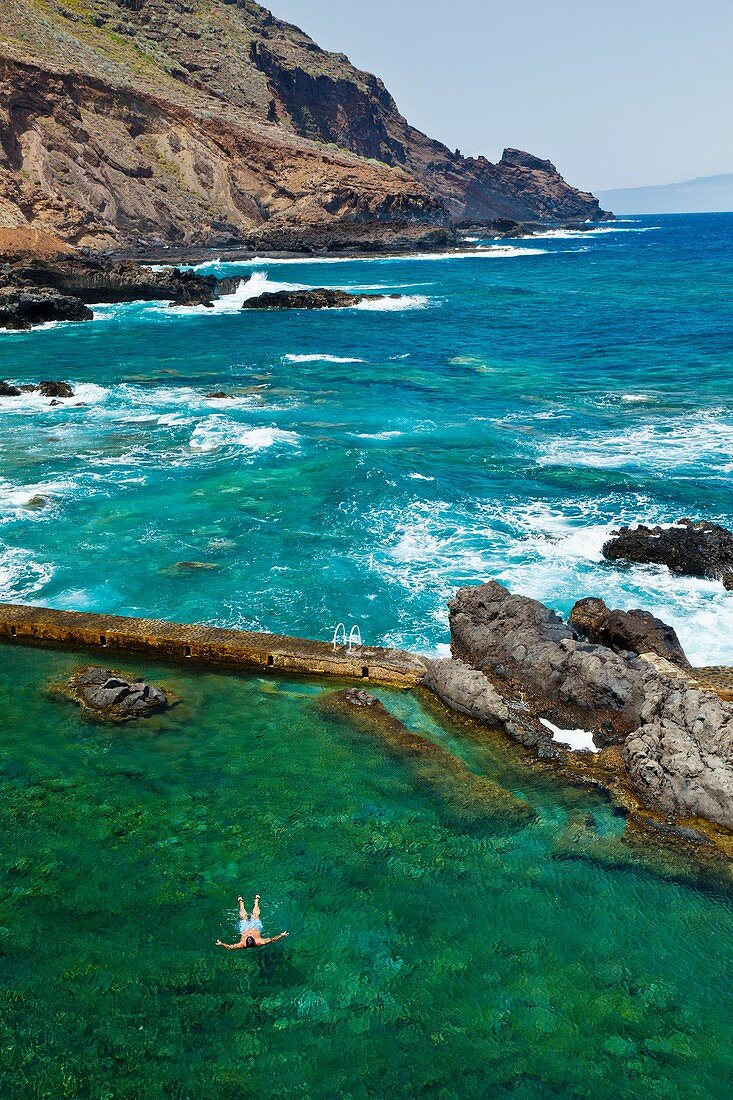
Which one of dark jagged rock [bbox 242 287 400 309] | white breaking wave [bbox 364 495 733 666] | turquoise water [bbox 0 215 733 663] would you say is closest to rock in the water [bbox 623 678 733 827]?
white breaking wave [bbox 364 495 733 666]

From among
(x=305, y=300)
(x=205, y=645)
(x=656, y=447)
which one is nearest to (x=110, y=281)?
(x=305, y=300)

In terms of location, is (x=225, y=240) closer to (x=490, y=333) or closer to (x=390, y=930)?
(x=490, y=333)

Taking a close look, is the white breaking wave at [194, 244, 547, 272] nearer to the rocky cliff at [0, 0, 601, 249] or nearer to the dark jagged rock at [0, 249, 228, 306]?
the rocky cliff at [0, 0, 601, 249]

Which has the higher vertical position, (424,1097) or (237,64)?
(237,64)

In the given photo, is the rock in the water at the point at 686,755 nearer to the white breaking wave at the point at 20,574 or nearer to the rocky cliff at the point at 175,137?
the white breaking wave at the point at 20,574

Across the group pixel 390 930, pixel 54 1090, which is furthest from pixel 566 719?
pixel 54 1090

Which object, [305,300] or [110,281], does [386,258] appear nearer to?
[305,300]
